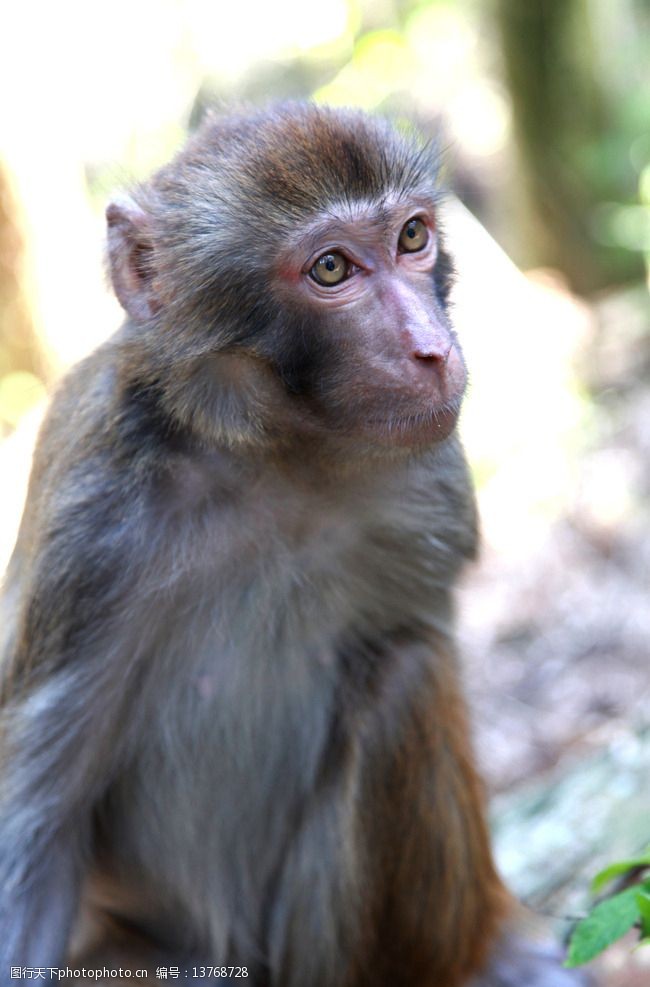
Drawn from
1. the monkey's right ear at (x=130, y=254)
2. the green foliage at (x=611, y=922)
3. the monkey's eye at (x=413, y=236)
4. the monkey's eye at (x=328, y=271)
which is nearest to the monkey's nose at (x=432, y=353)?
the monkey's eye at (x=328, y=271)

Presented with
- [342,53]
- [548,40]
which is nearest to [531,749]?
[548,40]

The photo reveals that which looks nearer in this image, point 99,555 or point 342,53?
point 99,555

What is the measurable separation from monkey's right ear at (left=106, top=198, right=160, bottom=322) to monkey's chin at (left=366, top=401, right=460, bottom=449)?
2.87 ft

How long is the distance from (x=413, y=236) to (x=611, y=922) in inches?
80.4

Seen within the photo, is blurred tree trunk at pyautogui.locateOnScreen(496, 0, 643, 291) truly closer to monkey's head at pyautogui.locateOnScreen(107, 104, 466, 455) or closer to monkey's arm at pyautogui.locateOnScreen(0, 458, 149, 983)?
monkey's head at pyautogui.locateOnScreen(107, 104, 466, 455)

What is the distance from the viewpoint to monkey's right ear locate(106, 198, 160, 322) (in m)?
3.99

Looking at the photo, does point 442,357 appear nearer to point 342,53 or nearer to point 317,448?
point 317,448

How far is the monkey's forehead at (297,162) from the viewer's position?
380 centimetres

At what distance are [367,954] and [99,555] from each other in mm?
1639

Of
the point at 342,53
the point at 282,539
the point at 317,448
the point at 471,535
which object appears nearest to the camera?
the point at 317,448

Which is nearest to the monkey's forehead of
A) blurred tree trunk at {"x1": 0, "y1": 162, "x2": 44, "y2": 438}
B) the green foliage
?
the green foliage

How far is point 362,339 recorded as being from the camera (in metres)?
3.65

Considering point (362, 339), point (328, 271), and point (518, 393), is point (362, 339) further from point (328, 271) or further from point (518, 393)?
point (518, 393)

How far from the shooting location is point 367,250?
3.81 m
